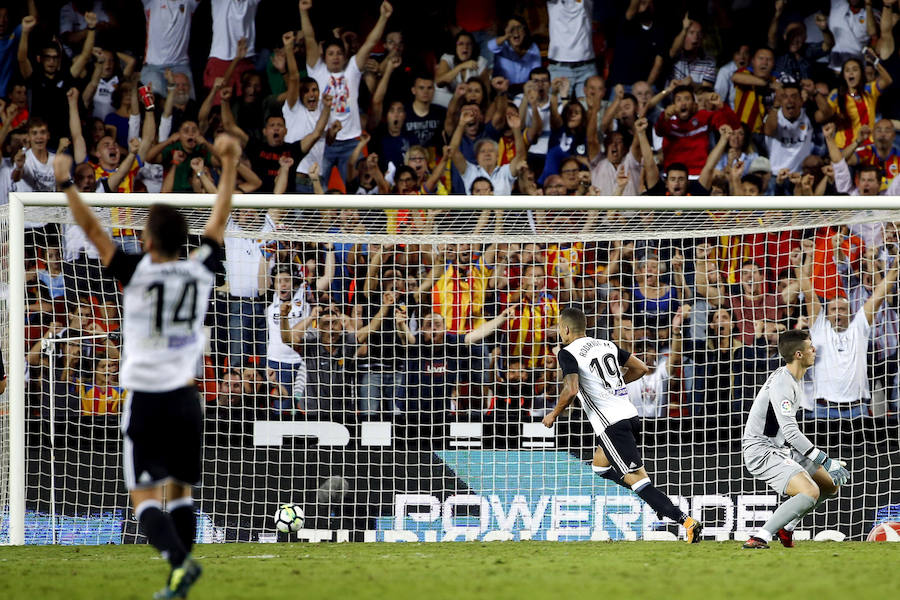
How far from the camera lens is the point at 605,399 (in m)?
7.79

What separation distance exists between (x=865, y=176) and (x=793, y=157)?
34.0 inches

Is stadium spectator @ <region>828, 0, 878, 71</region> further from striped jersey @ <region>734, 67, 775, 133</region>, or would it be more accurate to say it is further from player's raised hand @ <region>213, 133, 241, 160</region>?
player's raised hand @ <region>213, 133, 241, 160</region>

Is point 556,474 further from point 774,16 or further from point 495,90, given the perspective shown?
point 774,16

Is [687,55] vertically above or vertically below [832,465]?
above

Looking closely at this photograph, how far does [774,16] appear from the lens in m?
12.6

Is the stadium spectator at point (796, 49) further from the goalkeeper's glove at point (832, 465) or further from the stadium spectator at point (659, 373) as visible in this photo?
the goalkeeper's glove at point (832, 465)

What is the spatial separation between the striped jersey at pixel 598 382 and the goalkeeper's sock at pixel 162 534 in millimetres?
3817

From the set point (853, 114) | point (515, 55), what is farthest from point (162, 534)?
point (853, 114)

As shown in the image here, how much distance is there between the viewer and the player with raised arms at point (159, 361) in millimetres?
Result: 4539

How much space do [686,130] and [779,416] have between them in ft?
17.3

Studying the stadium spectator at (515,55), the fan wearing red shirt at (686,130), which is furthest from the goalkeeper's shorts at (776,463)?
the stadium spectator at (515,55)

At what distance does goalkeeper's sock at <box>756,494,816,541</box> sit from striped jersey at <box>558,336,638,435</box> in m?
1.25

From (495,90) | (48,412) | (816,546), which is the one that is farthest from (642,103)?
(48,412)

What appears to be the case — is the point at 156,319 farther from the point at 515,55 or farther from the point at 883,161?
the point at 883,161
